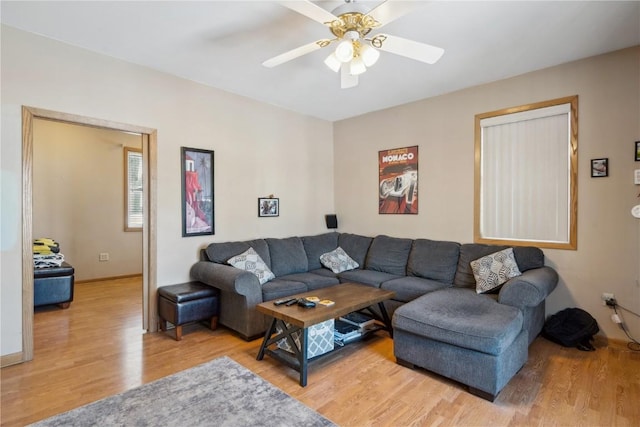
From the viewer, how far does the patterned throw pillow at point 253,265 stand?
3.51 metres

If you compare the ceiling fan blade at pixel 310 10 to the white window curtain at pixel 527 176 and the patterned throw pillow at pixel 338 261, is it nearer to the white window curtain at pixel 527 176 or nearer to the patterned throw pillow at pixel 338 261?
the white window curtain at pixel 527 176

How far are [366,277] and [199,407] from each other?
250cm

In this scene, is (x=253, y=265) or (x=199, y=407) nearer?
(x=199, y=407)

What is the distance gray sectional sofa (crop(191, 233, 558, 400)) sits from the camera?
2252mm

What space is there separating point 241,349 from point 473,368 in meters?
1.94

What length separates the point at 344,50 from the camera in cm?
212

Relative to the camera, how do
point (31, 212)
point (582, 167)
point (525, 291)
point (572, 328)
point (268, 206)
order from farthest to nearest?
point (268, 206) < point (582, 167) < point (572, 328) < point (31, 212) < point (525, 291)

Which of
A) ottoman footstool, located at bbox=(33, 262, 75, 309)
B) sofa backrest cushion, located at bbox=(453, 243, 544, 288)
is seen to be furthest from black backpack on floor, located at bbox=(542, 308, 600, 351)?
ottoman footstool, located at bbox=(33, 262, 75, 309)

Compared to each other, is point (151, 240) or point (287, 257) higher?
point (151, 240)

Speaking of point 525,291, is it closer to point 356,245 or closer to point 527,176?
point 527,176

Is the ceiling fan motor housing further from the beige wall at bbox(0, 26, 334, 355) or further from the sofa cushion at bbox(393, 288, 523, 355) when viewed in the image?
the beige wall at bbox(0, 26, 334, 355)

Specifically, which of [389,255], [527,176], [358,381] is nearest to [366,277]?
[389,255]

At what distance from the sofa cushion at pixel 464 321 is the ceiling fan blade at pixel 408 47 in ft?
6.13

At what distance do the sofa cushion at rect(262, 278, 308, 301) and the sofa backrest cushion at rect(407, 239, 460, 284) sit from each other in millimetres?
1384
